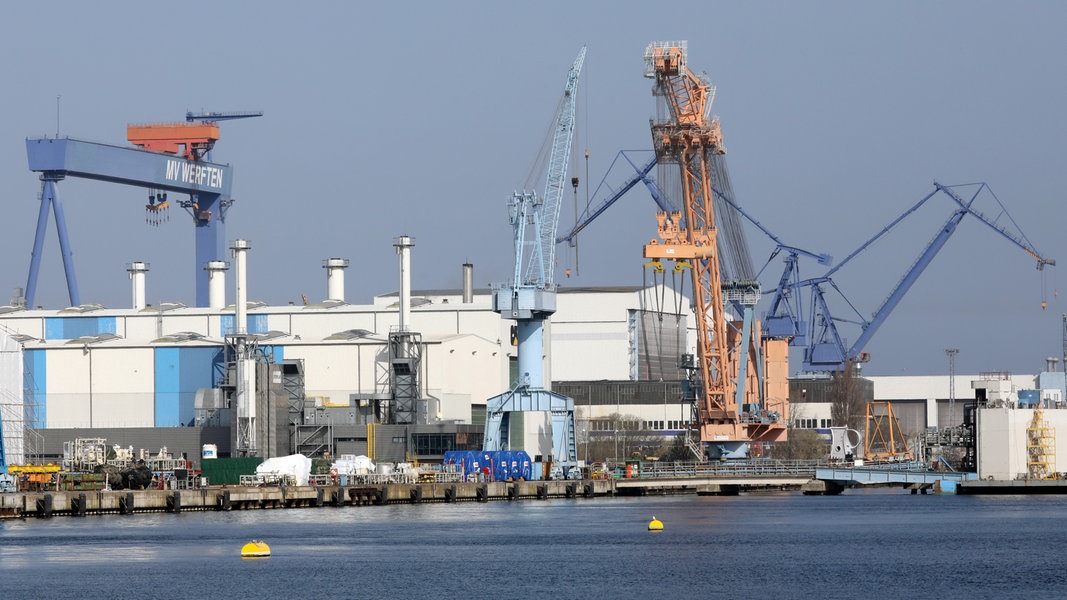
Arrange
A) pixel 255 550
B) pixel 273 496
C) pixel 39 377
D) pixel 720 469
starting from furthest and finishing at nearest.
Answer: pixel 39 377
pixel 720 469
pixel 273 496
pixel 255 550

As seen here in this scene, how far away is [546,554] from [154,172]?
331 feet

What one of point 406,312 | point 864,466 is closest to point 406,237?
point 406,312

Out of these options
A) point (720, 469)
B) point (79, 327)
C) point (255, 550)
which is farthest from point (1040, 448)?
point (79, 327)

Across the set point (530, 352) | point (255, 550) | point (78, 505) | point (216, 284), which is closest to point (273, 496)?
point (78, 505)

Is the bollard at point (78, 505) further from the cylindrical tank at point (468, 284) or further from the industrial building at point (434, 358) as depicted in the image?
the cylindrical tank at point (468, 284)

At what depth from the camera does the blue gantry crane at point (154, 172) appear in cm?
14700

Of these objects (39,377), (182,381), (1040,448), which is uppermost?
(39,377)

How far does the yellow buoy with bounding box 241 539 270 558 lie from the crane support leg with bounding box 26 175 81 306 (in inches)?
3519

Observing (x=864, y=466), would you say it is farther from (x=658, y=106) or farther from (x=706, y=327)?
(x=658, y=106)

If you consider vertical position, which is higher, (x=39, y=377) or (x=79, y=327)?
(x=79, y=327)

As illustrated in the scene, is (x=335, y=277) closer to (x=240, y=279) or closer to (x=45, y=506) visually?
(x=240, y=279)

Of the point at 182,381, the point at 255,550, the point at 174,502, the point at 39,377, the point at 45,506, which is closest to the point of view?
the point at 255,550

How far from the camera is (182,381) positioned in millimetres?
122062

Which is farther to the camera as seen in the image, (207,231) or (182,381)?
(207,231)
